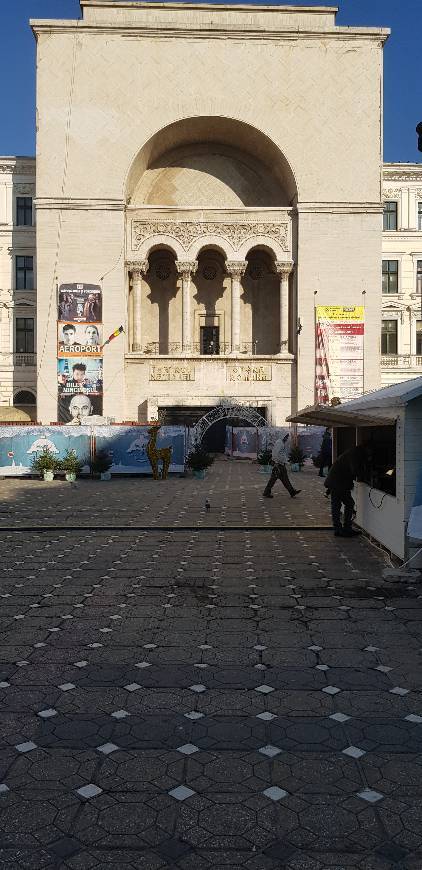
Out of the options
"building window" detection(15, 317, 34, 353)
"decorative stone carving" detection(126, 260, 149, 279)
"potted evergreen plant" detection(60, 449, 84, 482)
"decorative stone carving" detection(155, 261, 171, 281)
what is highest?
"decorative stone carving" detection(155, 261, 171, 281)

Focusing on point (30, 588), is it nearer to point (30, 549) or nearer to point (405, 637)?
point (30, 549)

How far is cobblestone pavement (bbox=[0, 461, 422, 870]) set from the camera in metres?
3.57

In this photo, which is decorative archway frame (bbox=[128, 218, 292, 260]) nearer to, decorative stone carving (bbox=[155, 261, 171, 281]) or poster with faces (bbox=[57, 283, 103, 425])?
decorative stone carving (bbox=[155, 261, 171, 281])

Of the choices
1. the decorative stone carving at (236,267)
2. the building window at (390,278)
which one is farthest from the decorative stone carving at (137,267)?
the building window at (390,278)

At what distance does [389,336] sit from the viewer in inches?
1704

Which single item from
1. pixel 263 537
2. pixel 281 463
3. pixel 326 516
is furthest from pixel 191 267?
pixel 263 537

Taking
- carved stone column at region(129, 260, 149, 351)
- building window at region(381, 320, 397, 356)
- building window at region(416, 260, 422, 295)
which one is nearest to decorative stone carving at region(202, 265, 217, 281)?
carved stone column at region(129, 260, 149, 351)

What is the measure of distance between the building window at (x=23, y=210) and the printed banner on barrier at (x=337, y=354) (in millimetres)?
19779

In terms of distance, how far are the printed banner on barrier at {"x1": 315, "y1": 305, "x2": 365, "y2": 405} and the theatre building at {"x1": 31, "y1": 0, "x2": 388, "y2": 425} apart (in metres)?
→ 0.47

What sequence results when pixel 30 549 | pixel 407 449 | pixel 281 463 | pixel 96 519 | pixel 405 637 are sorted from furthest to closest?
pixel 281 463, pixel 96 519, pixel 30 549, pixel 407 449, pixel 405 637

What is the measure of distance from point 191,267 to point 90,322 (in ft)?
21.7

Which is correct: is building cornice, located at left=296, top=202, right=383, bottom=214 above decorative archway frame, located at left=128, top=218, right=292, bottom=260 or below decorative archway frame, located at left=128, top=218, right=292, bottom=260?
above

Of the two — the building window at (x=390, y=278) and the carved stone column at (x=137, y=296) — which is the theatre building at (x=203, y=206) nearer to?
the carved stone column at (x=137, y=296)

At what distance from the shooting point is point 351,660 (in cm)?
621
